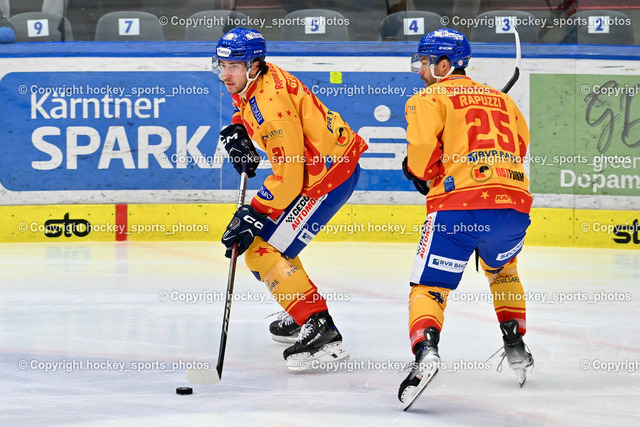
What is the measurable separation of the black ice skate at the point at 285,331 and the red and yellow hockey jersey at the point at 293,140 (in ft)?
2.36

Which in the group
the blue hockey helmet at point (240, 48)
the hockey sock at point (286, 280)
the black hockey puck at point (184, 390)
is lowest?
the black hockey puck at point (184, 390)

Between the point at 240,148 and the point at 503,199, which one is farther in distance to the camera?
Result: the point at 240,148

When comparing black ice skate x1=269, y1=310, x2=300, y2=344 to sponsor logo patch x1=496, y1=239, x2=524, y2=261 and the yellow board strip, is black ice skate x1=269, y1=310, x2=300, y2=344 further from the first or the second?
the yellow board strip

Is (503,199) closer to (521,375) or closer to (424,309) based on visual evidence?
(424,309)

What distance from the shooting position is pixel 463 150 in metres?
3.47

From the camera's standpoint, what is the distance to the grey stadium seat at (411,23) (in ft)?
28.3

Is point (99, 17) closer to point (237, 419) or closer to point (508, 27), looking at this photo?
point (508, 27)

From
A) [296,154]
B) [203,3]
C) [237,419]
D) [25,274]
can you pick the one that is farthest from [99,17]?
[237,419]

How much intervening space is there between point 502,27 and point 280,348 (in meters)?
5.11

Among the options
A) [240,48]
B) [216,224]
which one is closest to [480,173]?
[240,48]

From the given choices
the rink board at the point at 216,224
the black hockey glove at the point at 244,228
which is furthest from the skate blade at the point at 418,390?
the rink board at the point at 216,224

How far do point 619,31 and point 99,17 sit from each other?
180 inches

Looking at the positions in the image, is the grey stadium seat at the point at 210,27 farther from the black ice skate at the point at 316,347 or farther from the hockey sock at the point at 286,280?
the black ice skate at the point at 316,347

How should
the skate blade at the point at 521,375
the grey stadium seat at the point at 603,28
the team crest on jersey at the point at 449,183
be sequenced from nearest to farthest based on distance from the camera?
the team crest on jersey at the point at 449,183, the skate blade at the point at 521,375, the grey stadium seat at the point at 603,28
